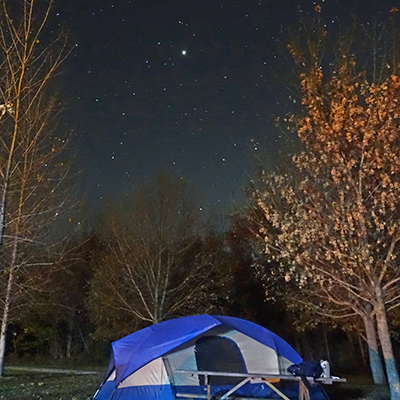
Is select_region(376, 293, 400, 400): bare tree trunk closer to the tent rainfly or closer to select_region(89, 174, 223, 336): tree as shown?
the tent rainfly

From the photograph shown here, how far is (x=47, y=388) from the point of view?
1094cm

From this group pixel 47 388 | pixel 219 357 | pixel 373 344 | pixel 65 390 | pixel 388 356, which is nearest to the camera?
pixel 388 356

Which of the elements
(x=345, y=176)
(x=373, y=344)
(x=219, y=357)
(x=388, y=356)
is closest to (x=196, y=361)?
(x=219, y=357)

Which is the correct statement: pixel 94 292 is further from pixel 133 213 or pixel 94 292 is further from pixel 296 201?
pixel 296 201

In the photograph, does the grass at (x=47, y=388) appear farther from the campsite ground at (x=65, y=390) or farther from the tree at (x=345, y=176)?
the tree at (x=345, y=176)

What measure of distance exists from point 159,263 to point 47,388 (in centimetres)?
696

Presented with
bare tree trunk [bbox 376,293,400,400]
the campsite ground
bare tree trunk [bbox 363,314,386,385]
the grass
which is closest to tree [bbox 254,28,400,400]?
bare tree trunk [bbox 376,293,400,400]

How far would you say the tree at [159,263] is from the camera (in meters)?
17.2

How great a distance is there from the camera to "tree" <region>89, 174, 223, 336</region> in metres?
17.2

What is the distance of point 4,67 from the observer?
273 inches

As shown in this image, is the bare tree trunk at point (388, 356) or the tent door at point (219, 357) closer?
the bare tree trunk at point (388, 356)

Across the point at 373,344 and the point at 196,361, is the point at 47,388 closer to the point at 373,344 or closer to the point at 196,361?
the point at 196,361

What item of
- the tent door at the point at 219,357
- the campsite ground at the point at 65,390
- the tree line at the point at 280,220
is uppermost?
the tree line at the point at 280,220

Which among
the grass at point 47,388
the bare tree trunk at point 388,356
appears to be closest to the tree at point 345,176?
the bare tree trunk at point 388,356
